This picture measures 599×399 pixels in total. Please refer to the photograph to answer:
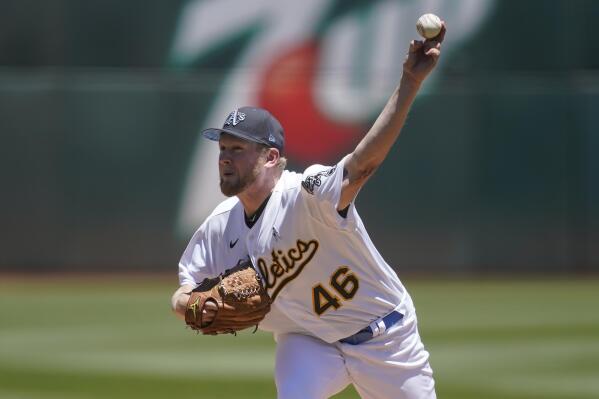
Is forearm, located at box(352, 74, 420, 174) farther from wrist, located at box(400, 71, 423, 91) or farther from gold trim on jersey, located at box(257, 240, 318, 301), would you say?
gold trim on jersey, located at box(257, 240, 318, 301)

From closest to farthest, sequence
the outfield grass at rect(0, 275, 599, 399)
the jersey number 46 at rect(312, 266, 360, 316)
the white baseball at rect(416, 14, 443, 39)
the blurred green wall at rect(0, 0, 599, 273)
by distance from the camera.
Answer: the white baseball at rect(416, 14, 443, 39)
the jersey number 46 at rect(312, 266, 360, 316)
the outfield grass at rect(0, 275, 599, 399)
the blurred green wall at rect(0, 0, 599, 273)

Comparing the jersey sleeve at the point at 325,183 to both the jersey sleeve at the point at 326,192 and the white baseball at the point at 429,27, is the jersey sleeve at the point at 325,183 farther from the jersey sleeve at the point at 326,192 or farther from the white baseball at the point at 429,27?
the white baseball at the point at 429,27

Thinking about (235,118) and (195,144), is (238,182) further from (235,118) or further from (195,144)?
(195,144)

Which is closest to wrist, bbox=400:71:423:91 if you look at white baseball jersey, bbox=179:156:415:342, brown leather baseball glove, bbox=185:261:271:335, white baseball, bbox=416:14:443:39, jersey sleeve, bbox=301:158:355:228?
white baseball, bbox=416:14:443:39

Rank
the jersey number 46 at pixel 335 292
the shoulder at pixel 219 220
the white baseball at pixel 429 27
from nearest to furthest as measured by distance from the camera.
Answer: the white baseball at pixel 429 27, the jersey number 46 at pixel 335 292, the shoulder at pixel 219 220

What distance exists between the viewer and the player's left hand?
467 cm

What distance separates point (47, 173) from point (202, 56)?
2.72 meters

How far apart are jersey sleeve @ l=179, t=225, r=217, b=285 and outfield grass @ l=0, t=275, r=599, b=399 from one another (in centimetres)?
275

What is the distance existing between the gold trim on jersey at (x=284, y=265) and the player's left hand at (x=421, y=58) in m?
0.94

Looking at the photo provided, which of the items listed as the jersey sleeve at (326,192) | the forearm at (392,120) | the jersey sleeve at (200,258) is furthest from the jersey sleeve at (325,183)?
the jersey sleeve at (200,258)

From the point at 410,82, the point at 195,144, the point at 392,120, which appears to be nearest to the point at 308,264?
the point at 392,120

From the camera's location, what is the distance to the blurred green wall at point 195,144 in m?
16.2

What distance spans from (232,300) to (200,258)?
0.44 metres

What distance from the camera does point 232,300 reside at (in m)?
5.20
